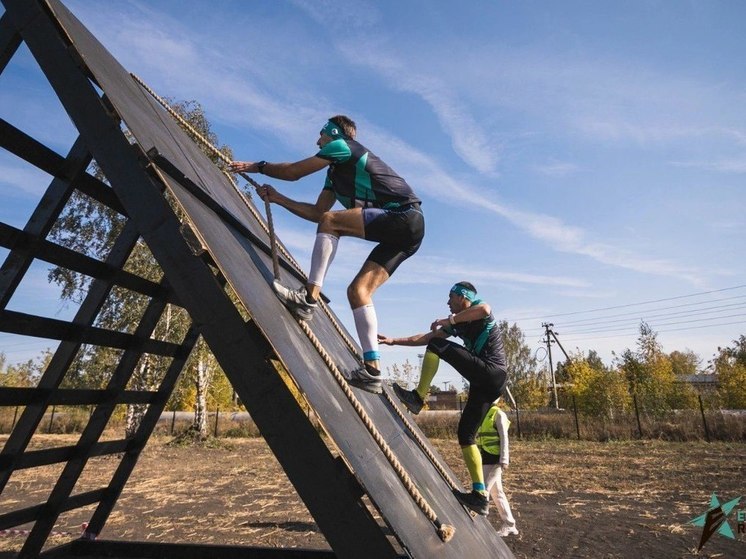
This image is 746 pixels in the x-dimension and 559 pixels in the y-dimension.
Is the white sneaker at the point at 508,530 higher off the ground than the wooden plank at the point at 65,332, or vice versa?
the wooden plank at the point at 65,332

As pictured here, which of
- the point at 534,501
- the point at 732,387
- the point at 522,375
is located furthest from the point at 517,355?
the point at 534,501

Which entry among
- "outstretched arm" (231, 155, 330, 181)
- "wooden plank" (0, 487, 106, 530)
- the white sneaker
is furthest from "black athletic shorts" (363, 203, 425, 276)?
the white sneaker

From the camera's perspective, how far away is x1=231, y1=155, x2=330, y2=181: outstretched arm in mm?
2938

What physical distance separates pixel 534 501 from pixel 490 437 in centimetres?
259

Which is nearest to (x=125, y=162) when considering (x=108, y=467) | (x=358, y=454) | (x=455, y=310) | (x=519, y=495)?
(x=358, y=454)

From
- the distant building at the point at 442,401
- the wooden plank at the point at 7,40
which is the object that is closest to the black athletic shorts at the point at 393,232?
the wooden plank at the point at 7,40

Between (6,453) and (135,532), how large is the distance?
391 centimetres

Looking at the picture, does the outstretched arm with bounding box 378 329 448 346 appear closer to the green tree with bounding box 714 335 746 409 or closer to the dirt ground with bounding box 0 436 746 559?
the dirt ground with bounding box 0 436 746 559

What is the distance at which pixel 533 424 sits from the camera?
71.6ft

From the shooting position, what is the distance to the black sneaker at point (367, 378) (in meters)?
2.80

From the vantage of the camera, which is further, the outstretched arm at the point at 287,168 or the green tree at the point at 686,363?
the green tree at the point at 686,363

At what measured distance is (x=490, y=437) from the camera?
22.3ft

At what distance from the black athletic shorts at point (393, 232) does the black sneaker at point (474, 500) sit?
1.93 metres

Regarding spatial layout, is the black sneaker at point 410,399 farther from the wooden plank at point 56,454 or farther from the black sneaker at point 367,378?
the wooden plank at point 56,454
